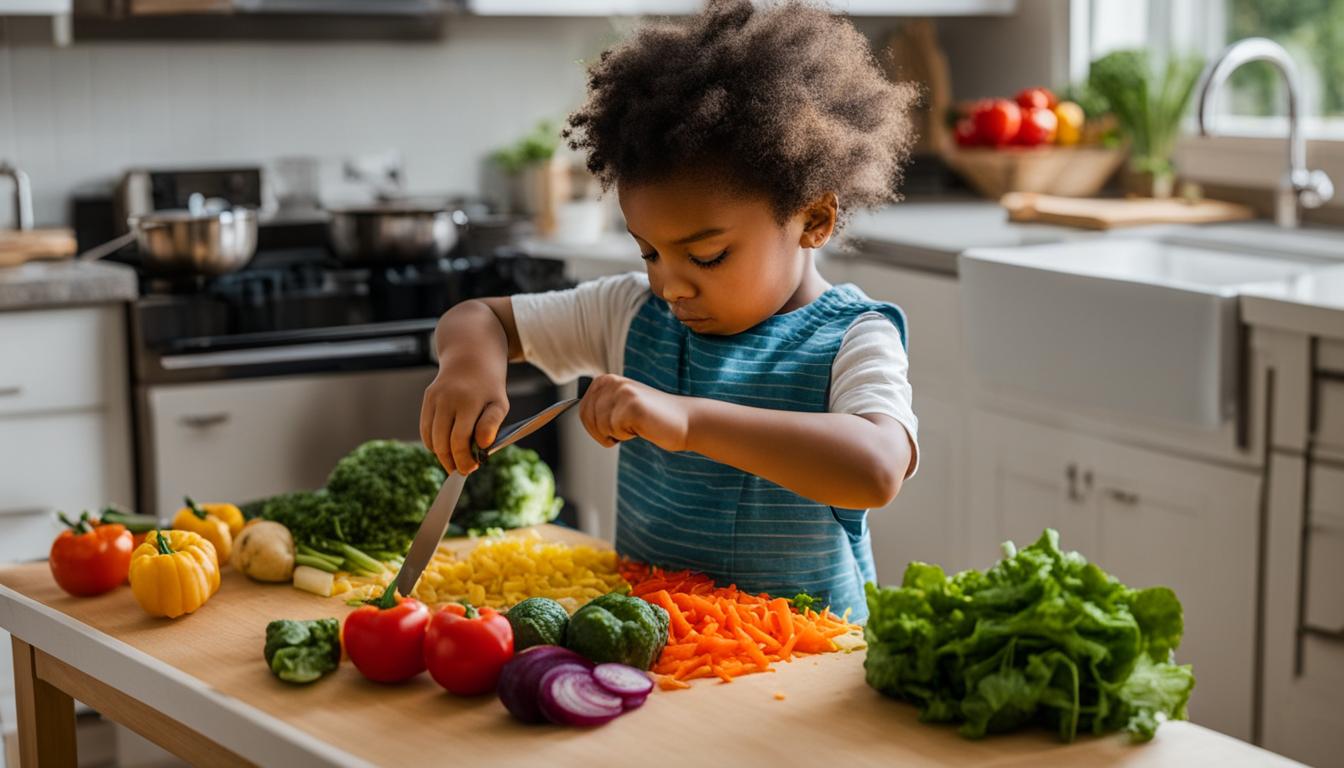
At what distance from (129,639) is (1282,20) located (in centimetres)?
494

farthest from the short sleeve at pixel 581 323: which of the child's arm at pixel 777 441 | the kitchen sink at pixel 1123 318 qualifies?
the kitchen sink at pixel 1123 318

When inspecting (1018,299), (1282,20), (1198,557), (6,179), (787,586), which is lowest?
(1198,557)

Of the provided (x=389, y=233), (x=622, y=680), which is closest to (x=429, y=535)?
(x=622, y=680)

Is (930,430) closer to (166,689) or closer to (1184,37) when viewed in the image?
(1184,37)

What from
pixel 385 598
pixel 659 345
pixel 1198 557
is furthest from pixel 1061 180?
pixel 385 598

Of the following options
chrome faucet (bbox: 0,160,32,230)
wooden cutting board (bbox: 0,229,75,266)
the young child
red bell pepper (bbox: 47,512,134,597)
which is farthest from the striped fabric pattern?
chrome faucet (bbox: 0,160,32,230)

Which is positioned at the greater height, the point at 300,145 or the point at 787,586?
the point at 300,145

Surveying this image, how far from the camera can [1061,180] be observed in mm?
3801

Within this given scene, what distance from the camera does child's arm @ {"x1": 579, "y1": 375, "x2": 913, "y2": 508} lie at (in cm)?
129

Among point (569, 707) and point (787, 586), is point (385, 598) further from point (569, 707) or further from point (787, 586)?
point (787, 586)

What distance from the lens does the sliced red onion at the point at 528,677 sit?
1.17 metres

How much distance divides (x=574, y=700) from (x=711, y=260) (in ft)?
1.65

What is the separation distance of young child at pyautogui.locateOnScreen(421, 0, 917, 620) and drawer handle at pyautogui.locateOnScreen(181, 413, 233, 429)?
1.55 m

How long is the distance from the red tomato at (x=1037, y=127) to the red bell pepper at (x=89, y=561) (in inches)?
109
